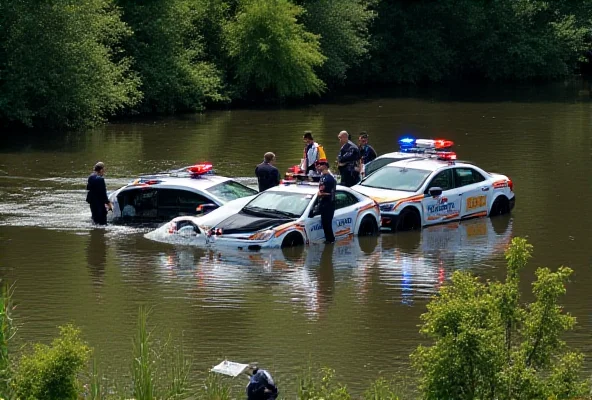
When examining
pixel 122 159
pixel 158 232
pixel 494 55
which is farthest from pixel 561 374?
pixel 494 55

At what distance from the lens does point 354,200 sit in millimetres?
21250

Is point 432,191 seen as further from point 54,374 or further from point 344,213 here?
point 54,374

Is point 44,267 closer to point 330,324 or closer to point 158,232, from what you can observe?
point 158,232

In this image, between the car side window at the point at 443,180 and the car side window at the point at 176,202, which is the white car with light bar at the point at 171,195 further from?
the car side window at the point at 443,180

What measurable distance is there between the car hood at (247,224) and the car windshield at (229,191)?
4.25 feet

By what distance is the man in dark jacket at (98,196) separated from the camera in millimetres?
21766

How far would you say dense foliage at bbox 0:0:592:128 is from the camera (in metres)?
38.6

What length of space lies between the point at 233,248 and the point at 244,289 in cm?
252

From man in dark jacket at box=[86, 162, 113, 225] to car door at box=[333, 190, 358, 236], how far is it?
4.28 meters

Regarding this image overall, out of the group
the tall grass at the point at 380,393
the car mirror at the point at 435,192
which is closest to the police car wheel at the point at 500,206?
the car mirror at the point at 435,192

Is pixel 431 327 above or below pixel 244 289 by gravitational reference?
above

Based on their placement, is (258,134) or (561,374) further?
(258,134)

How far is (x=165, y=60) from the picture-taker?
4594 cm

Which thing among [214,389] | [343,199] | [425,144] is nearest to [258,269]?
[343,199]
